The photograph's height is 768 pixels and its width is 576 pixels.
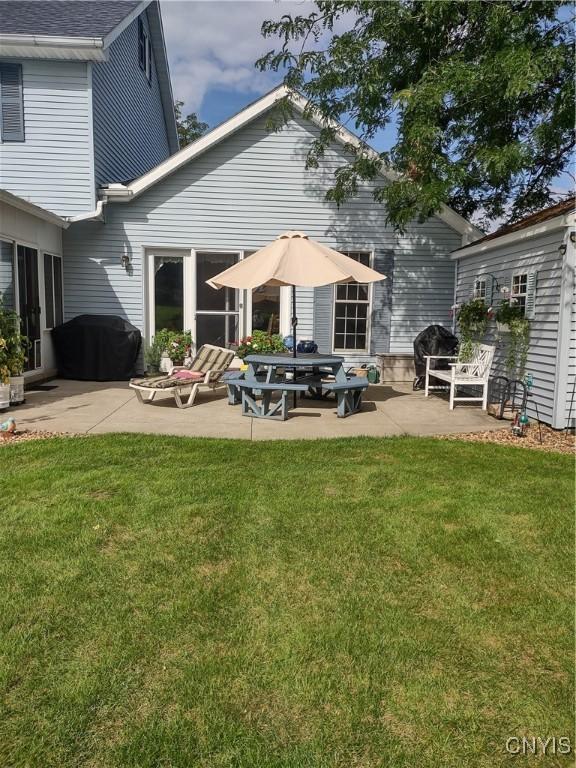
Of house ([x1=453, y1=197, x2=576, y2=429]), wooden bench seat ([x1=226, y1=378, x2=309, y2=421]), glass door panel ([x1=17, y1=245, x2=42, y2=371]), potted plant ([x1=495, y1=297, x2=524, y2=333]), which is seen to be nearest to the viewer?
house ([x1=453, y1=197, x2=576, y2=429])

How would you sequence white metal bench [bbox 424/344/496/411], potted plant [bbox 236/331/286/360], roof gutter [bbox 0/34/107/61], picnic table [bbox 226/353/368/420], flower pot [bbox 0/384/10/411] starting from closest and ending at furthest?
picnic table [bbox 226/353/368/420]
flower pot [bbox 0/384/10/411]
white metal bench [bbox 424/344/496/411]
roof gutter [bbox 0/34/107/61]
potted plant [bbox 236/331/286/360]

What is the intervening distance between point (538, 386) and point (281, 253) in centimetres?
363

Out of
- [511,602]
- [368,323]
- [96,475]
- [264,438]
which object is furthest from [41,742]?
[368,323]

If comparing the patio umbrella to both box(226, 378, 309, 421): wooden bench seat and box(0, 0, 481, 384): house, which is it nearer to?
box(226, 378, 309, 421): wooden bench seat

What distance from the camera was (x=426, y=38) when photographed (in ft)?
27.4

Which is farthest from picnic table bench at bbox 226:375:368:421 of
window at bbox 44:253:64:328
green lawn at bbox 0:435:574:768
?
window at bbox 44:253:64:328

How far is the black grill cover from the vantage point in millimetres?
9617

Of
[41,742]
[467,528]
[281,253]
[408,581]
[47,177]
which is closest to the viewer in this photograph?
[41,742]

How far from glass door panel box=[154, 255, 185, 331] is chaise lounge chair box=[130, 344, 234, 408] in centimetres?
271

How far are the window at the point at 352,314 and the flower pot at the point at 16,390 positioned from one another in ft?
19.1

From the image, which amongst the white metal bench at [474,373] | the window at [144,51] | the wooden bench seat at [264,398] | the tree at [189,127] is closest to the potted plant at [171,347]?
the wooden bench seat at [264,398]

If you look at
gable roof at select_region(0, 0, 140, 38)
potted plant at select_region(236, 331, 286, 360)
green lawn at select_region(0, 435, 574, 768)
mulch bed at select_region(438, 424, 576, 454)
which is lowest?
green lawn at select_region(0, 435, 574, 768)

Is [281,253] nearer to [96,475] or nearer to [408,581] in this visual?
[96,475]

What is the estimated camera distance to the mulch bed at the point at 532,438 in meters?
5.74
